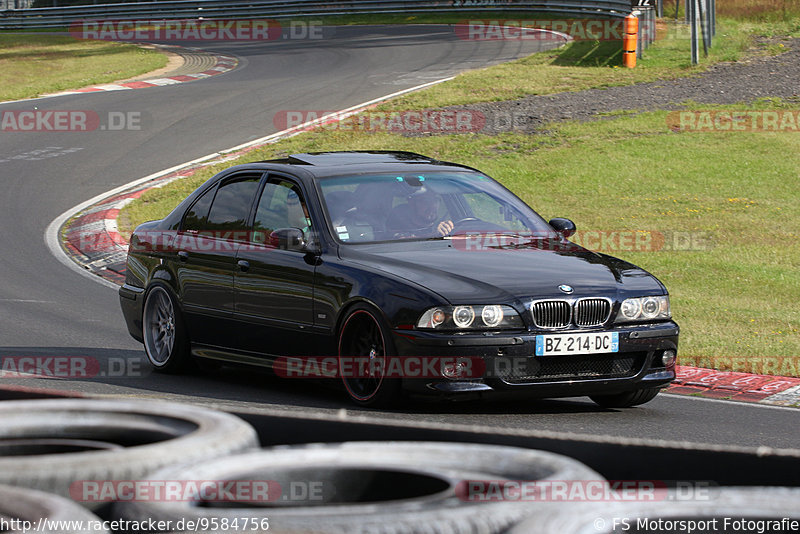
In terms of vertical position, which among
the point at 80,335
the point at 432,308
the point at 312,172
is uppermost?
the point at 312,172

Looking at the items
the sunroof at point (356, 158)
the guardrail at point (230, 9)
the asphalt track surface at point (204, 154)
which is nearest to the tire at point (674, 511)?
the asphalt track surface at point (204, 154)

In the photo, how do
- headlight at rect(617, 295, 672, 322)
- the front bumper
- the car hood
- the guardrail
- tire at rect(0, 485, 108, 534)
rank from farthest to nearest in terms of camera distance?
the guardrail → headlight at rect(617, 295, 672, 322) → the car hood → the front bumper → tire at rect(0, 485, 108, 534)

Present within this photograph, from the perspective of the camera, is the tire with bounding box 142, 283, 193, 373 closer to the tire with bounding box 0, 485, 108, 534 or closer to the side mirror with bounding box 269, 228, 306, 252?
the side mirror with bounding box 269, 228, 306, 252

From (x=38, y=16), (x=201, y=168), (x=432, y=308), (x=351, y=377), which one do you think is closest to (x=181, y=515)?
(x=432, y=308)

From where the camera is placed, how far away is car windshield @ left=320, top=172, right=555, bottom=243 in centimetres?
821

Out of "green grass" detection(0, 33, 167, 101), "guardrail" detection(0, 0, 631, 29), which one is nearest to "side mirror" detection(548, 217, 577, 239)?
"green grass" detection(0, 33, 167, 101)

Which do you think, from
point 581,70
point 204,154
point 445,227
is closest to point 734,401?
point 445,227

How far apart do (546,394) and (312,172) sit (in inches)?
95.0

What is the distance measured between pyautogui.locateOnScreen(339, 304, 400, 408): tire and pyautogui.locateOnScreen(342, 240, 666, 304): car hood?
0.34m

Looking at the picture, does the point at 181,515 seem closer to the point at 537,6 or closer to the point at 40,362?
the point at 40,362

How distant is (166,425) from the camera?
4.01 m

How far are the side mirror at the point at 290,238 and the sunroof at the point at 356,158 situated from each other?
0.89 m

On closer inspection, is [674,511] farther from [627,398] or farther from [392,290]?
[627,398]

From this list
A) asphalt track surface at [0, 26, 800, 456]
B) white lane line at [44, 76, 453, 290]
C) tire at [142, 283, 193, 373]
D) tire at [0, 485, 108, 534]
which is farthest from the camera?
white lane line at [44, 76, 453, 290]
